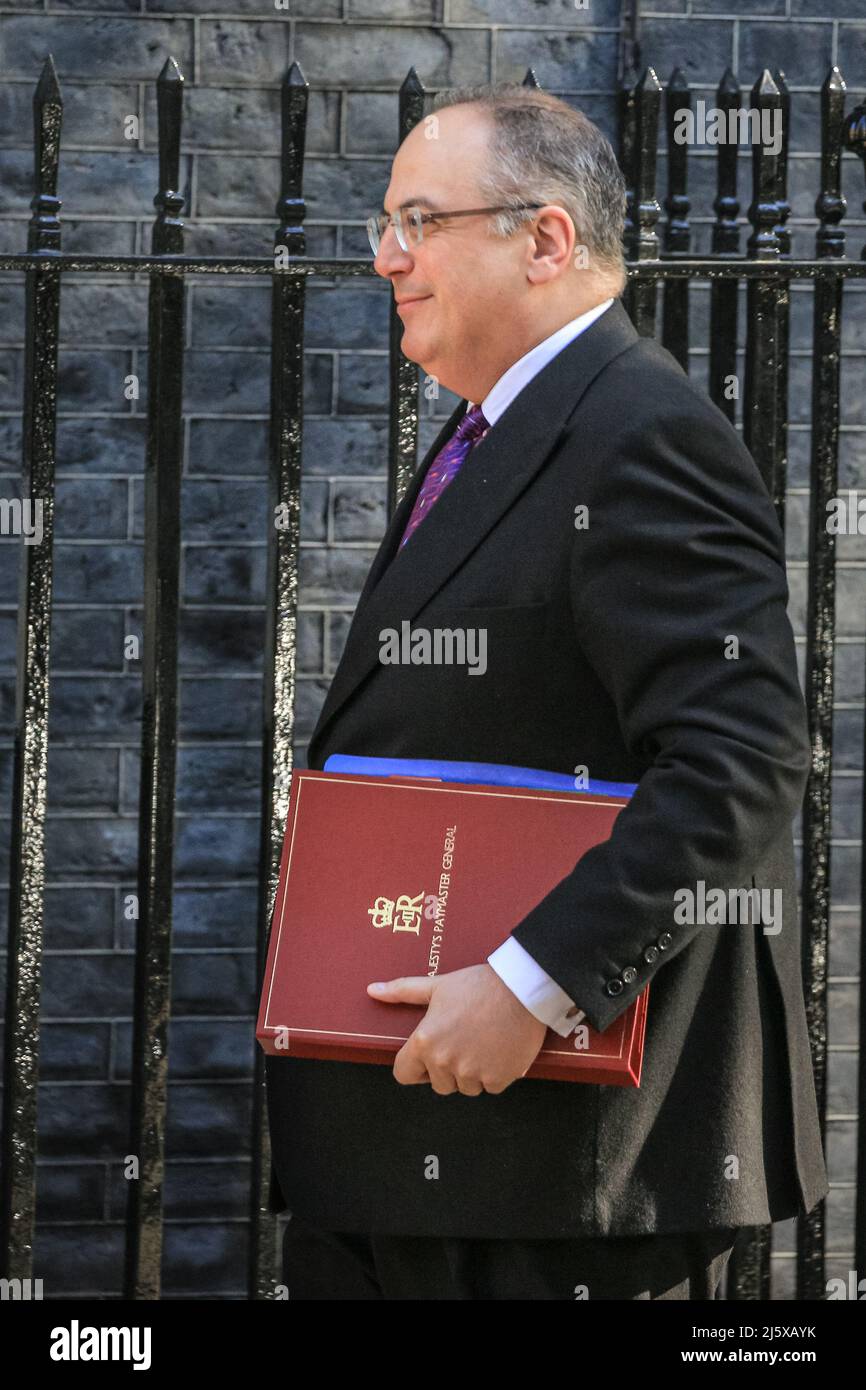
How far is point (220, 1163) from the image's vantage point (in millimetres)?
3607

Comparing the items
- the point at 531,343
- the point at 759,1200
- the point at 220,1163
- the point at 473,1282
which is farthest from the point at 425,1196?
the point at 220,1163

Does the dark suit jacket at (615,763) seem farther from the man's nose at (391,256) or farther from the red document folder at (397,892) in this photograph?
the man's nose at (391,256)

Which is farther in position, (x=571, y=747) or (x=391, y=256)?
(x=391, y=256)

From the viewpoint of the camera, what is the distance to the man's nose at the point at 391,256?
216 cm

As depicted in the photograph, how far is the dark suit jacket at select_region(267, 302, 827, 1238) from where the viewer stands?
5.93 feet

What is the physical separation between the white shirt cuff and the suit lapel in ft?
1.48

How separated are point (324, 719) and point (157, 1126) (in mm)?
865

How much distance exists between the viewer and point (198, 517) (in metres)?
3.57

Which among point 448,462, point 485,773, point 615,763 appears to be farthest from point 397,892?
point 448,462

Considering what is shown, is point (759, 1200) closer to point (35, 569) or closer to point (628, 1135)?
point (628, 1135)

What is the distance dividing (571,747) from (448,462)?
0.47m

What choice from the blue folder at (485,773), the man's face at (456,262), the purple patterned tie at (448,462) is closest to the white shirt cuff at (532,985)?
the blue folder at (485,773)

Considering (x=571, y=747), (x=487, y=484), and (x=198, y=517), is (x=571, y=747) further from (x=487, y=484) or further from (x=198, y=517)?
(x=198, y=517)

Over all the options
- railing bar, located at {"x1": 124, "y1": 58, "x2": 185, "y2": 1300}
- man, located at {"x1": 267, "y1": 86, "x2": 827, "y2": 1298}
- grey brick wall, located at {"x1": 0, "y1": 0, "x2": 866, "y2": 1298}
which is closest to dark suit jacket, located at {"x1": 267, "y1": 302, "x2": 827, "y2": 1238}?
man, located at {"x1": 267, "y1": 86, "x2": 827, "y2": 1298}
